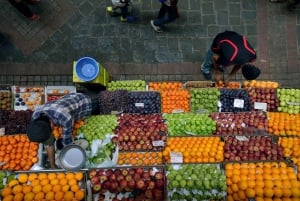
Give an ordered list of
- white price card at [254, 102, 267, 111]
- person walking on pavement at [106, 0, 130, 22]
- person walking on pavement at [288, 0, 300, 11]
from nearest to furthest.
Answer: white price card at [254, 102, 267, 111] < person walking on pavement at [106, 0, 130, 22] < person walking on pavement at [288, 0, 300, 11]

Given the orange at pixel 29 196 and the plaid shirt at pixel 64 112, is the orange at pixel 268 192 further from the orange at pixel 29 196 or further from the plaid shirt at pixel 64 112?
the orange at pixel 29 196

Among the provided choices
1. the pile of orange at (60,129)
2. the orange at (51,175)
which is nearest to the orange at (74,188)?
the orange at (51,175)

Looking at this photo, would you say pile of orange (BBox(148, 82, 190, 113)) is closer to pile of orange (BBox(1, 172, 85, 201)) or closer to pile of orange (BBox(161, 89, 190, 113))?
pile of orange (BBox(161, 89, 190, 113))

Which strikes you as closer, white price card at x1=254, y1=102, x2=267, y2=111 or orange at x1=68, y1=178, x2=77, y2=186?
orange at x1=68, y1=178, x2=77, y2=186

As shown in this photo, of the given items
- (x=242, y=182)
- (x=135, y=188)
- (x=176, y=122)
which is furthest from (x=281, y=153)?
(x=135, y=188)

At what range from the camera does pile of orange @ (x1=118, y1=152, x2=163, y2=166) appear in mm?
5539

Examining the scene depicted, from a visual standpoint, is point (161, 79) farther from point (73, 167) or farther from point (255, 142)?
point (73, 167)

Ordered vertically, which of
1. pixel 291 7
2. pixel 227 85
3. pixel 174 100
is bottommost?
pixel 174 100

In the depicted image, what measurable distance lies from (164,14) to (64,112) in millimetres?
4517

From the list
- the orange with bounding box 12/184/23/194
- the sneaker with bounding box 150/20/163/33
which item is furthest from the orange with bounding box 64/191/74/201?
the sneaker with bounding box 150/20/163/33

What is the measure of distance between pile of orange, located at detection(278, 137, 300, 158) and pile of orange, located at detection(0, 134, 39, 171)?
4652mm

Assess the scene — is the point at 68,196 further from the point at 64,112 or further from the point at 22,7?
the point at 22,7

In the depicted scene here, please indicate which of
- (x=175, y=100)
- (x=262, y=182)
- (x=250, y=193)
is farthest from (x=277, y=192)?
(x=175, y=100)

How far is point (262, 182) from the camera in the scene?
4.96 m
